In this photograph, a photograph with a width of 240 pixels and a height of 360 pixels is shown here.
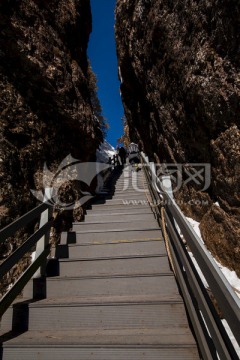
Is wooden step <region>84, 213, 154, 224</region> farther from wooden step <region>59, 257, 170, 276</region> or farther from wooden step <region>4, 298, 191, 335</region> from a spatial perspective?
wooden step <region>4, 298, 191, 335</region>

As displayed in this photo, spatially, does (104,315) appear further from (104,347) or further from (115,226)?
(115,226)

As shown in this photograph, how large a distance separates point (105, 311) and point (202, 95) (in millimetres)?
5320

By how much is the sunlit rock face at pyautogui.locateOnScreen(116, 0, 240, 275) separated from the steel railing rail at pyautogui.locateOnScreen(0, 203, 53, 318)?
4.09m

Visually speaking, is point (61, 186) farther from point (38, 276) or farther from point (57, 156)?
point (38, 276)

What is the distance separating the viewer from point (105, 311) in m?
3.24

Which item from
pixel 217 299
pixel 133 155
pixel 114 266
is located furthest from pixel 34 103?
pixel 133 155

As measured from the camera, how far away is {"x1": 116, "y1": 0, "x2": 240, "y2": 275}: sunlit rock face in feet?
17.1

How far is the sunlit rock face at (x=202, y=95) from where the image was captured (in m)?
5.23

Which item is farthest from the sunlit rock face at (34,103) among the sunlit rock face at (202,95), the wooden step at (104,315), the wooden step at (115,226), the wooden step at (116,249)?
the sunlit rock face at (202,95)

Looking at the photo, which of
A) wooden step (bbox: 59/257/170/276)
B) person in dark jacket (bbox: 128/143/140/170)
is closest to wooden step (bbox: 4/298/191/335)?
wooden step (bbox: 59/257/170/276)

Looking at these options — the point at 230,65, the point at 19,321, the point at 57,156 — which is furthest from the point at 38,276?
the point at 230,65

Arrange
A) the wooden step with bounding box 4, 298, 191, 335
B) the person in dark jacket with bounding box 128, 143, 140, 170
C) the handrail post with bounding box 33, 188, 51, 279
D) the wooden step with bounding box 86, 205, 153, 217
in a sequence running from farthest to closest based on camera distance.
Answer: the person in dark jacket with bounding box 128, 143, 140, 170 → the wooden step with bounding box 86, 205, 153, 217 → the handrail post with bounding box 33, 188, 51, 279 → the wooden step with bounding box 4, 298, 191, 335

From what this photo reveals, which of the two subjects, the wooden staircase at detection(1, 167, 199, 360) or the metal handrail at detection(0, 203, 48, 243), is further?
the metal handrail at detection(0, 203, 48, 243)

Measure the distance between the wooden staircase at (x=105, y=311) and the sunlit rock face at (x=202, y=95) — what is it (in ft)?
8.06
